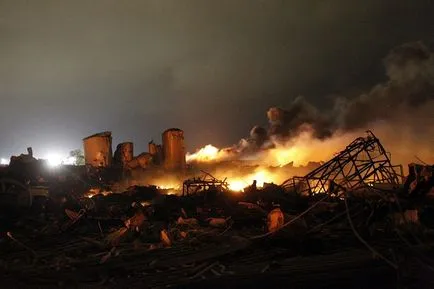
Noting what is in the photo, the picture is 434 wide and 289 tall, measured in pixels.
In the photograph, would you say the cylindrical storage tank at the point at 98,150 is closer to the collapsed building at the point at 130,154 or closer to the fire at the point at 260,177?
the collapsed building at the point at 130,154

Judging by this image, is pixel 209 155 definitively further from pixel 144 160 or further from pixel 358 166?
pixel 358 166

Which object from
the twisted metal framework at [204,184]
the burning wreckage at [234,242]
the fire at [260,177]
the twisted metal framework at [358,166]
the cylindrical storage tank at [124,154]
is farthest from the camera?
the cylindrical storage tank at [124,154]

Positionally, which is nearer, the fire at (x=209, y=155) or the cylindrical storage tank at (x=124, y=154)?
the cylindrical storage tank at (x=124, y=154)

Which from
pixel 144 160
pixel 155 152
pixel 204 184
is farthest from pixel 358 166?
pixel 155 152

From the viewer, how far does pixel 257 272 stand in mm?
8711

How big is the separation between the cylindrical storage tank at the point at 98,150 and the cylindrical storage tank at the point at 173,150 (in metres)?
5.92

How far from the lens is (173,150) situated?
45.0 m

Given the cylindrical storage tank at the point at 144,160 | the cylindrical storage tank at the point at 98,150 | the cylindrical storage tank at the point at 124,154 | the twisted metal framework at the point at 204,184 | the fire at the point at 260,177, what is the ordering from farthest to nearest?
the cylindrical storage tank at the point at 124,154 < the cylindrical storage tank at the point at 144,160 < the cylindrical storage tank at the point at 98,150 < the fire at the point at 260,177 < the twisted metal framework at the point at 204,184

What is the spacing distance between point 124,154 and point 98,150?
3157 millimetres

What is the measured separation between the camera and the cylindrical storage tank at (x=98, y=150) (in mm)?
43500

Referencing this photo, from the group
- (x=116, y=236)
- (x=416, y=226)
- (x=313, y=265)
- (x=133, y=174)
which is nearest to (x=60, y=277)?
(x=116, y=236)

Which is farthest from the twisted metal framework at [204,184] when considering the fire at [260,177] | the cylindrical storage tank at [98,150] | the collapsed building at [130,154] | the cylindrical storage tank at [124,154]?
the cylindrical storage tank at [124,154]

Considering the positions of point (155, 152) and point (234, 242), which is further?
point (155, 152)

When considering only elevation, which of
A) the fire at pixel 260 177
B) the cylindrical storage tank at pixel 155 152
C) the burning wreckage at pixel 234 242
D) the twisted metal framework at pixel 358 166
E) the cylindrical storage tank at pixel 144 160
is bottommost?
the burning wreckage at pixel 234 242
